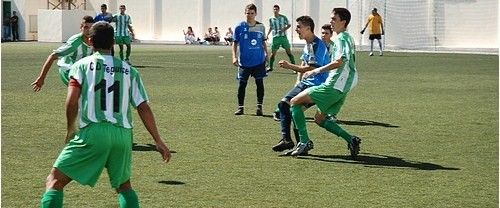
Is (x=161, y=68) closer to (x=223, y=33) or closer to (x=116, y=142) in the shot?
→ (x=116, y=142)

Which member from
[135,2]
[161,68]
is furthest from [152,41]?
[161,68]

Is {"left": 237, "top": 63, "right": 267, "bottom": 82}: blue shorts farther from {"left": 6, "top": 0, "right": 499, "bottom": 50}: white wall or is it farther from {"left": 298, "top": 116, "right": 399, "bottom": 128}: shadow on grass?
{"left": 6, "top": 0, "right": 499, "bottom": 50}: white wall

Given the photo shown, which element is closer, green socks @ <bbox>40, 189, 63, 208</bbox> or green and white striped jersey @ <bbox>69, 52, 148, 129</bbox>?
green socks @ <bbox>40, 189, 63, 208</bbox>

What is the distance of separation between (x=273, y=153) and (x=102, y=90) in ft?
17.6

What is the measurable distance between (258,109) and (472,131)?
367cm

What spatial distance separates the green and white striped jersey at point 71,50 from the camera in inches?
451

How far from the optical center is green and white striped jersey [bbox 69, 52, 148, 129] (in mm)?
6871

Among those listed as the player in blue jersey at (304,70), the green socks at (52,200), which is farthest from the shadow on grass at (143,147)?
the green socks at (52,200)

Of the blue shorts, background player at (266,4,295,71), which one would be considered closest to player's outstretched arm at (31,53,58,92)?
the blue shorts

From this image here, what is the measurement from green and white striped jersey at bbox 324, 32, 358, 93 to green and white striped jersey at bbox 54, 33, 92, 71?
8.60 ft

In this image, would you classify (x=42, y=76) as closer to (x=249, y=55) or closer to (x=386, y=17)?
(x=249, y=55)

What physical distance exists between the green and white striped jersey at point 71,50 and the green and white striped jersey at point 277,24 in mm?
17286

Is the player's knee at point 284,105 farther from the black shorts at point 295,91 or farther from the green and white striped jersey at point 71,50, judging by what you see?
the green and white striped jersey at point 71,50

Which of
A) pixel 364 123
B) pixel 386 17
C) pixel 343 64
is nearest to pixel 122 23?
pixel 364 123
